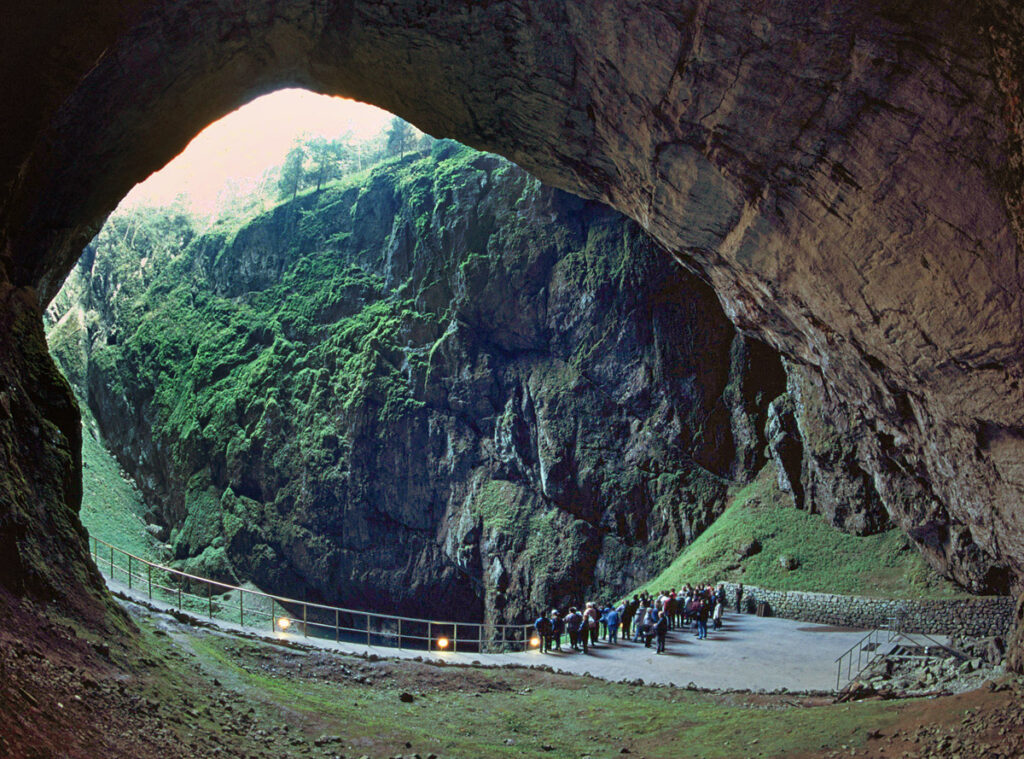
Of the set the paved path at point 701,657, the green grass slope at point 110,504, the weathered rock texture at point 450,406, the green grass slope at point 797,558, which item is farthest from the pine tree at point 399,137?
the paved path at point 701,657

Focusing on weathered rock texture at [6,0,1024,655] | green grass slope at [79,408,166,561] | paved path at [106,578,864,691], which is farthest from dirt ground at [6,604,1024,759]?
green grass slope at [79,408,166,561]

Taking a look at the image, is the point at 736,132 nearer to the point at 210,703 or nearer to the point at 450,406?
the point at 210,703

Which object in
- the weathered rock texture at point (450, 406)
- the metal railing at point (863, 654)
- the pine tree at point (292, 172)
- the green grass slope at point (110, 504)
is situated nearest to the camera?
the metal railing at point (863, 654)

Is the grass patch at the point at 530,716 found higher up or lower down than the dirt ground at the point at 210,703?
lower down

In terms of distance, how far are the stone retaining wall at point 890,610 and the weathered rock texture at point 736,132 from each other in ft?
27.0

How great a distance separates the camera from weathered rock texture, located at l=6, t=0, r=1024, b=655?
28.0 ft

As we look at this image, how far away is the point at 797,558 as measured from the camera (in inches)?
1060

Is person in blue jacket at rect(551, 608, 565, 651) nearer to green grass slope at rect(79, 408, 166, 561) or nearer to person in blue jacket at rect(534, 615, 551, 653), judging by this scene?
person in blue jacket at rect(534, 615, 551, 653)

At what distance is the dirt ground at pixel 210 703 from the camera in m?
6.29

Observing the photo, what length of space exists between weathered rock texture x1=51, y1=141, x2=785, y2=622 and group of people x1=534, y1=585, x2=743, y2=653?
1036 centimetres

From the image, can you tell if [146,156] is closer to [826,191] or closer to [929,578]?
[826,191]

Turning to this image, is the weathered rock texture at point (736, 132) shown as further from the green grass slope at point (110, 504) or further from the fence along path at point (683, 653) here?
the green grass slope at point (110, 504)

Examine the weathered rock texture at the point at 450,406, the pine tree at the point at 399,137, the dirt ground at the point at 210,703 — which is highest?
the pine tree at the point at 399,137

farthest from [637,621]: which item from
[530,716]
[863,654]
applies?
[530,716]
